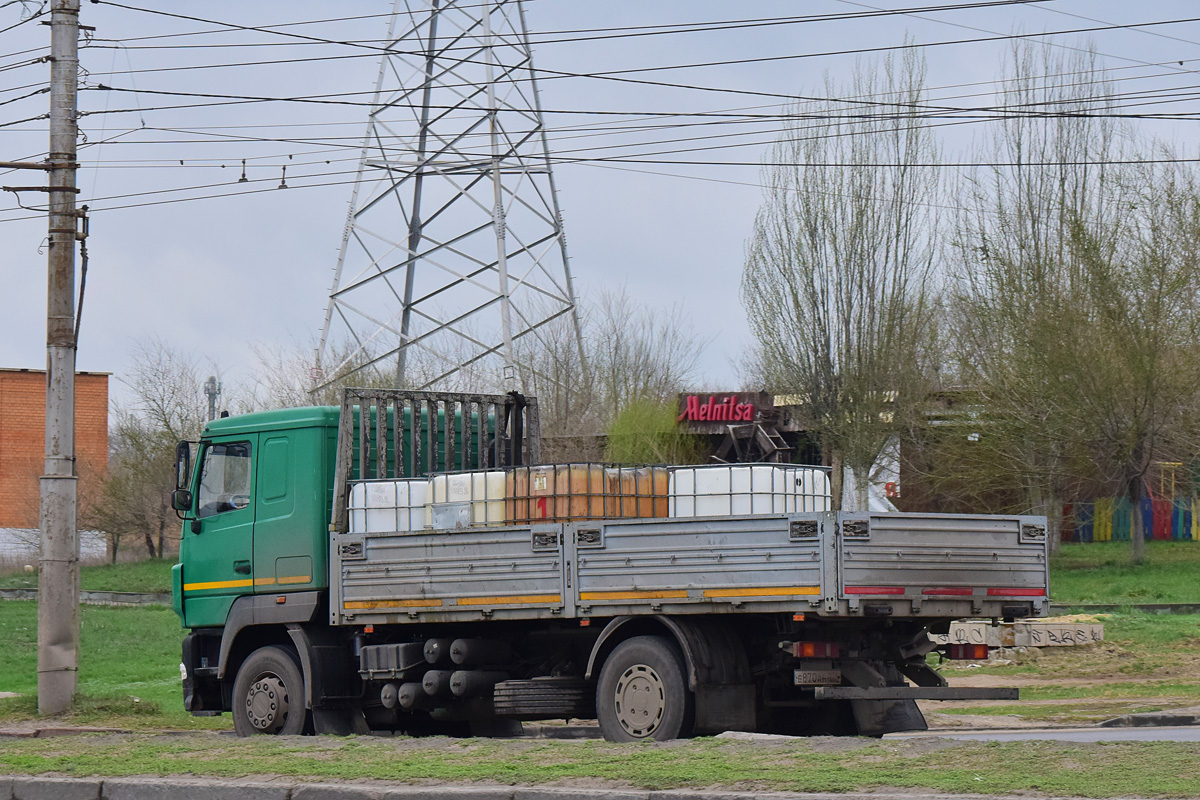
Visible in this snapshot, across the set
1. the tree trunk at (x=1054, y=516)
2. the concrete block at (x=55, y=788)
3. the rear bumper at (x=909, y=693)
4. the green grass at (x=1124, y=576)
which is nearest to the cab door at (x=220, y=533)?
the concrete block at (x=55, y=788)

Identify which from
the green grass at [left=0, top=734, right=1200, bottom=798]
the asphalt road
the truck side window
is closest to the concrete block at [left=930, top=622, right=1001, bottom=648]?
the asphalt road

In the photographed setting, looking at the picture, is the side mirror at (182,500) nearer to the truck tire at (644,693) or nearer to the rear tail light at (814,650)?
the truck tire at (644,693)

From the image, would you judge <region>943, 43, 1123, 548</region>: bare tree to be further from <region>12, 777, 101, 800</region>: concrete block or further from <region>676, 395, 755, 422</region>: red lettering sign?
<region>12, 777, 101, 800</region>: concrete block

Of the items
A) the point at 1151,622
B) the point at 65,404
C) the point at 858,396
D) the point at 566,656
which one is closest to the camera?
the point at 566,656

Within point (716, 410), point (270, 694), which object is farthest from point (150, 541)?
point (270, 694)

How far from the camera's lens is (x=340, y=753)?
33.0 ft

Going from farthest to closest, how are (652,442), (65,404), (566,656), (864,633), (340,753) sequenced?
(652,442), (65,404), (566,656), (864,633), (340,753)

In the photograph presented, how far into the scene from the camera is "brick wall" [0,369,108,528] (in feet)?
202

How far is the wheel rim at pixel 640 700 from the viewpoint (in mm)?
10984

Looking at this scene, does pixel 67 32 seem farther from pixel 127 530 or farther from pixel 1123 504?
pixel 127 530

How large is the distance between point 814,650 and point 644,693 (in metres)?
1.34

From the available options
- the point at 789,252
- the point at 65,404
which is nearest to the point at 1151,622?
the point at 65,404

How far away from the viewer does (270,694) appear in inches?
520

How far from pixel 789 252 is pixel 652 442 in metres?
7.20
